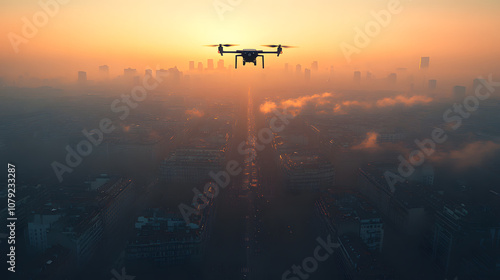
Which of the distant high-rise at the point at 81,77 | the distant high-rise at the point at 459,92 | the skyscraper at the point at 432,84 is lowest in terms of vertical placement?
the distant high-rise at the point at 459,92

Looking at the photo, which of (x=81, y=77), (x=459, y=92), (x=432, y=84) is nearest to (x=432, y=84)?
(x=432, y=84)

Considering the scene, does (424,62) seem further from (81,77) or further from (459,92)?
(81,77)

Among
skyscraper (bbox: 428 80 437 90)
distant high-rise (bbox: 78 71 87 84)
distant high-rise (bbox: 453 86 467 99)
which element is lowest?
distant high-rise (bbox: 453 86 467 99)

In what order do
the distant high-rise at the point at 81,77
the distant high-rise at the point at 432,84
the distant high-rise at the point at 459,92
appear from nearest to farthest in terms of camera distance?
1. the distant high-rise at the point at 459,92
2. the distant high-rise at the point at 432,84
3. the distant high-rise at the point at 81,77

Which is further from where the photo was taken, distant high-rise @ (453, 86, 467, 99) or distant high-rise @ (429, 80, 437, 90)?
distant high-rise @ (429, 80, 437, 90)

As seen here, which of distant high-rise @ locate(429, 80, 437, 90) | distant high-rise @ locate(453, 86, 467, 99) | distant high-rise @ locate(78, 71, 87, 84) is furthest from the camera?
distant high-rise @ locate(78, 71, 87, 84)

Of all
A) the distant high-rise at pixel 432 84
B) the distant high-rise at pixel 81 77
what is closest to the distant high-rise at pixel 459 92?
the distant high-rise at pixel 432 84

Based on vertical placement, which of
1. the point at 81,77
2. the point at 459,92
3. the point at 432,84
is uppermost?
the point at 81,77

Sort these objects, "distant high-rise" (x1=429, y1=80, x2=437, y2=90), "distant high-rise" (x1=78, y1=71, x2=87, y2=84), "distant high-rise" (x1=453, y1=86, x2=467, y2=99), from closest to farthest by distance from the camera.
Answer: "distant high-rise" (x1=453, y1=86, x2=467, y2=99)
"distant high-rise" (x1=429, y1=80, x2=437, y2=90)
"distant high-rise" (x1=78, y1=71, x2=87, y2=84)

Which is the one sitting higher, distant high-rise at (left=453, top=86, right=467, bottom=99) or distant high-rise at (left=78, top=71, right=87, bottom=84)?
distant high-rise at (left=78, top=71, right=87, bottom=84)

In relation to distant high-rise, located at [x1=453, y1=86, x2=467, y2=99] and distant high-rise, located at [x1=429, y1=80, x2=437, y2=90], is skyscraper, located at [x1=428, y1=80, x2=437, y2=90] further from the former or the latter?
distant high-rise, located at [x1=453, y1=86, x2=467, y2=99]

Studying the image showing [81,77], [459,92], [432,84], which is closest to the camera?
[459,92]

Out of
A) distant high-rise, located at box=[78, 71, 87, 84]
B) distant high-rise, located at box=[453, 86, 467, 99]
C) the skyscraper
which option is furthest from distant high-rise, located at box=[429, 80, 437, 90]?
distant high-rise, located at box=[78, 71, 87, 84]

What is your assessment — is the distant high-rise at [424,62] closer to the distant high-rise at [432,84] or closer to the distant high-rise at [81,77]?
the distant high-rise at [432,84]
